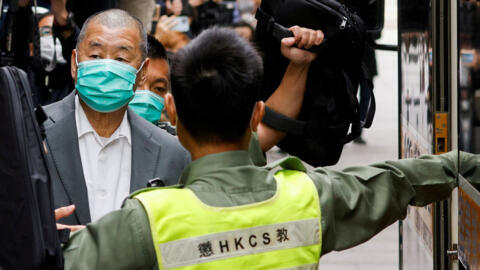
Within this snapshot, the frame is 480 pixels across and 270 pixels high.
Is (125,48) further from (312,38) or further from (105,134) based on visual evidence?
(312,38)

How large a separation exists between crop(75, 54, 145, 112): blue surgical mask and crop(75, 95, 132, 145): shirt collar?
0.14ft

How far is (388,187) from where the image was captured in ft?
8.35

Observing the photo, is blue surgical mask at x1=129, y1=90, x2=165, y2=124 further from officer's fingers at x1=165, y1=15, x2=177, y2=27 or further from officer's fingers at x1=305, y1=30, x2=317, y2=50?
officer's fingers at x1=165, y1=15, x2=177, y2=27

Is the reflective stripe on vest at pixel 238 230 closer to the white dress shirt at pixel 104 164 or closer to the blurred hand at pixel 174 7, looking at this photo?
the white dress shirt at pixel 104 164

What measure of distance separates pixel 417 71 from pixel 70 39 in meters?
2.55

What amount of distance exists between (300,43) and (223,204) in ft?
3.43

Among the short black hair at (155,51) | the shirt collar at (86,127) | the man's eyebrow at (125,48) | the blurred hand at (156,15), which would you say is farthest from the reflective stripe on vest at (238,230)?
the blurred hand at (156,15)

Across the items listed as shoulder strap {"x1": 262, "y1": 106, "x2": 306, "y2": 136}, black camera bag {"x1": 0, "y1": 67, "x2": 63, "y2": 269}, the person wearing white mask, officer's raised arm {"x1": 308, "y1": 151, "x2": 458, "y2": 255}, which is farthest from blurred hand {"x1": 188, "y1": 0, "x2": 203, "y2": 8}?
black camera bag {"x1": 0, "y1": 67, "x2": 63, "y2": 269}

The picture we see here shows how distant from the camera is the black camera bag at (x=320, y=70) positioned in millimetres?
3229

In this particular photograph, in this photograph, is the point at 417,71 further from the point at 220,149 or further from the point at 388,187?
the point at 220,149

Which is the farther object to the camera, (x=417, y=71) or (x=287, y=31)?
(x=417, y=71)

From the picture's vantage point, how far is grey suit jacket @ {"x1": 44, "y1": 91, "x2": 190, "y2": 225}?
3264mm

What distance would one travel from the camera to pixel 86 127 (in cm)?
349

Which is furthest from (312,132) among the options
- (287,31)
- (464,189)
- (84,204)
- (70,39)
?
(70,39)
